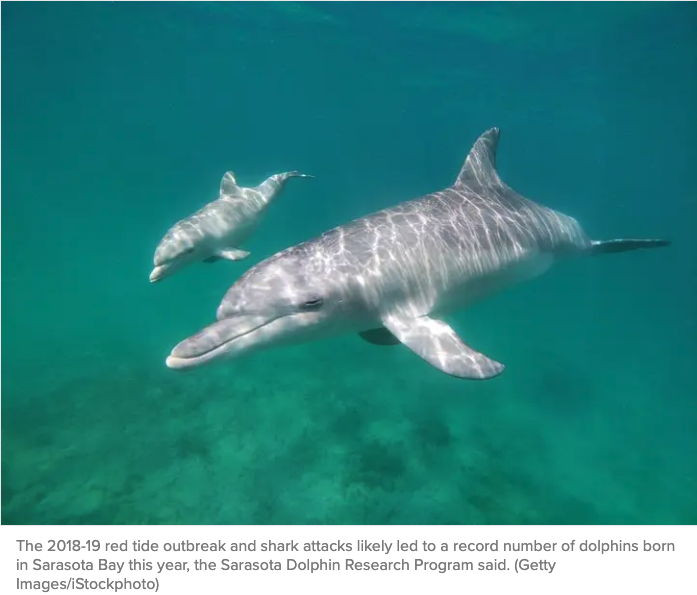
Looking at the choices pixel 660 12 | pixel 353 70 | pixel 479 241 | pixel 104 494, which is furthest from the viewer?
pixel 353 70

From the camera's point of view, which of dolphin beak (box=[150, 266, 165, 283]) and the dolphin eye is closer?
the dolphin eye

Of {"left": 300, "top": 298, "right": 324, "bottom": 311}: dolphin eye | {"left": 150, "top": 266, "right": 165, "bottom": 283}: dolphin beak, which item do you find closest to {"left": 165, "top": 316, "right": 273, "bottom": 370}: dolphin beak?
{"left": 300, "top": 298, "right": 324, "bottom": 311}: dolphin eye

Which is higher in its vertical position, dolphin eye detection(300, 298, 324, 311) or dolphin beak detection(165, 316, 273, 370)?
dolphin eye detection(300, 298, 324, 311)

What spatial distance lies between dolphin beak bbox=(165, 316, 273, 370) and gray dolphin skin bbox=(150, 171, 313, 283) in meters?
5.46

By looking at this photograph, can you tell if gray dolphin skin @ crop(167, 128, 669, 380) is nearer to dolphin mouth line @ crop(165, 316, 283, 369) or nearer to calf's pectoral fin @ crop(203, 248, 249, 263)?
dolphin mouth line @ crop(165, 316, 283, 369)

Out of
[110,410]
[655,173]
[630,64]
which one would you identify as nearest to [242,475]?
[110,410]

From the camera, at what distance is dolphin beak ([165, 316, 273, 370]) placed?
4789 mm

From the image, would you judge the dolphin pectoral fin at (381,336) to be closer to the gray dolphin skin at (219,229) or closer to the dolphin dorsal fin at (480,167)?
the dolphin dorsal fin at (480,167)

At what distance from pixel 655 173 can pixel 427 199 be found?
301ft

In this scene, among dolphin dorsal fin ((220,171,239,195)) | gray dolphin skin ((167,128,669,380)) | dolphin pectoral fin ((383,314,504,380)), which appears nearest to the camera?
gray dolphin skin ((167,128,669,380))

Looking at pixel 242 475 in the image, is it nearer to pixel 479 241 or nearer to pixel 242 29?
pixel 479 241

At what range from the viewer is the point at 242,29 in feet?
114

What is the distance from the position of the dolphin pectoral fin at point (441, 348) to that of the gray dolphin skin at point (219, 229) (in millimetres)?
6020

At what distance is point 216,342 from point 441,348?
2.77 m
